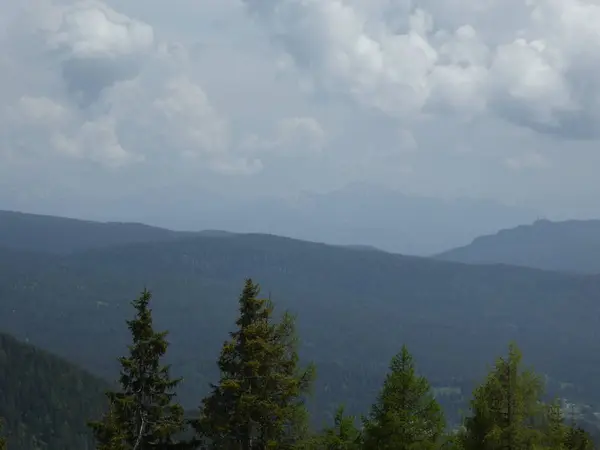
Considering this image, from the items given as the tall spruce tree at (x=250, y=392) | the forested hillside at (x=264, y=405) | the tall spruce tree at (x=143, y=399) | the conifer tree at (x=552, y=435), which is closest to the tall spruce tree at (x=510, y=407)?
the forested hillside at (x=264, y=405)

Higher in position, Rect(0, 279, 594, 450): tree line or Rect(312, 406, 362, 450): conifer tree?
Rect(0, 279, 594, 450): tree line

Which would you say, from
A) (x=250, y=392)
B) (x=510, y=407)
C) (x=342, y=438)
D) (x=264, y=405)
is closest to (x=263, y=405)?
(x=264, y=405)

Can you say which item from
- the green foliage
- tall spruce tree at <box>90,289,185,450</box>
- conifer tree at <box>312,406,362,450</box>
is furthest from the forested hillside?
the green foliage

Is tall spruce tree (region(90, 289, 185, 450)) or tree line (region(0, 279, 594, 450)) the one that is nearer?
tall spruce tree (region(90, 289, 185, 450))

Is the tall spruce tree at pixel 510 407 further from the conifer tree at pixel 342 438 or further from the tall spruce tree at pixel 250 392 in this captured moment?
the tall spruce tree at pixel 250 392

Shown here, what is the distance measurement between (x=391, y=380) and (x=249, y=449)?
4.99 meters

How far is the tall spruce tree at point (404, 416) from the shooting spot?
71.9 feet

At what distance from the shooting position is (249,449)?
2239 cm

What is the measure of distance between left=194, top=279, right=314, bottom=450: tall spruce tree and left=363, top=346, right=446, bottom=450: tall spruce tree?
2.74m

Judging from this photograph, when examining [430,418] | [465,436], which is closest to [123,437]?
[430,418]

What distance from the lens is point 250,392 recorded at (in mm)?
21891

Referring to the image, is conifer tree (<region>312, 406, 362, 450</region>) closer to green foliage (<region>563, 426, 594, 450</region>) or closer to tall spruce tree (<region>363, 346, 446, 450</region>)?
tall spruce tree (<region>363, 346, 446, 450</region>)

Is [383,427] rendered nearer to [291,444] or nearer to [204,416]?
[291,444]

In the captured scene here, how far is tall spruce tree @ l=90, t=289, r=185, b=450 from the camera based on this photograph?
21.6 m
